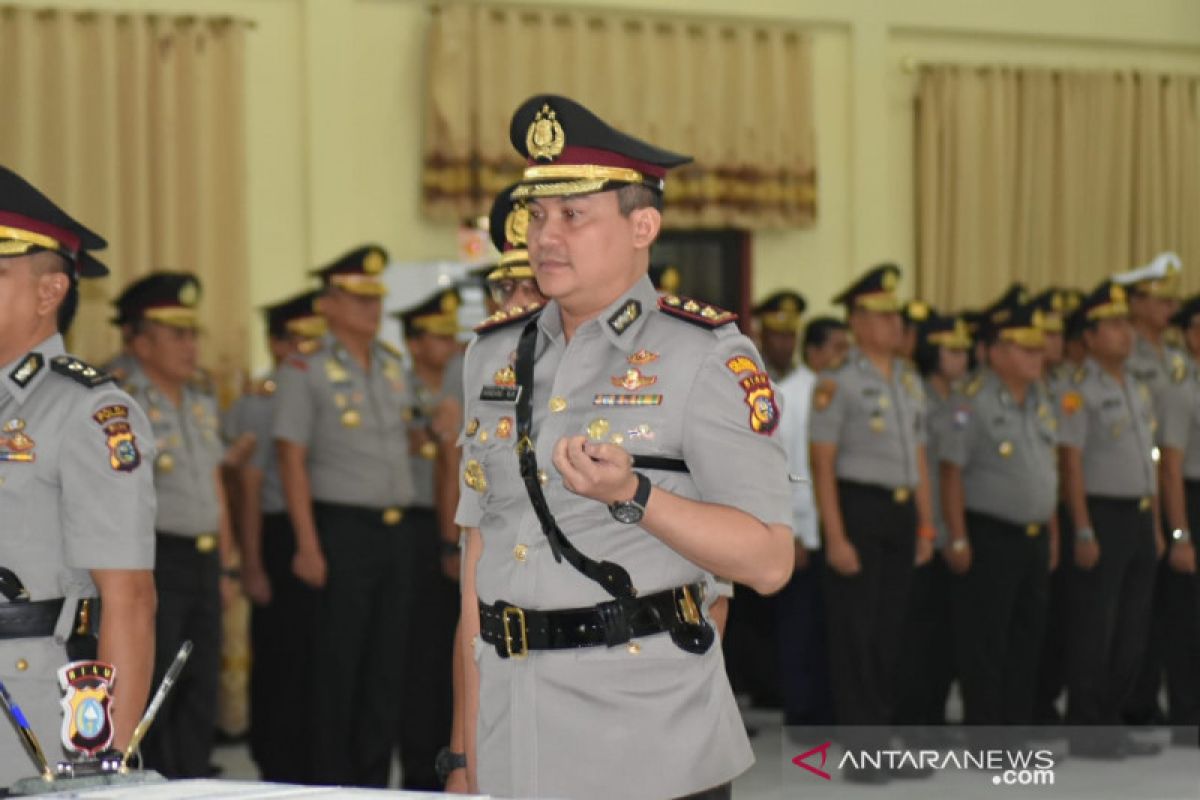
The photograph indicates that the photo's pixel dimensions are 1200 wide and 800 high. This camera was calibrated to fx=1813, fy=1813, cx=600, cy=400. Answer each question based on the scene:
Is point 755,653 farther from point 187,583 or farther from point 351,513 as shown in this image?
point 187,583

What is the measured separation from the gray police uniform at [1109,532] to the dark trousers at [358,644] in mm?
2745

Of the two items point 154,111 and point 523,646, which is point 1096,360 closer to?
point 154,111

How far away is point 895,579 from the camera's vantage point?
6.34 meters

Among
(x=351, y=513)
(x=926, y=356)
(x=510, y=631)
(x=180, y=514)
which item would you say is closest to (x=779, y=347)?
(x=926, y=356)

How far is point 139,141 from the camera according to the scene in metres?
7.39

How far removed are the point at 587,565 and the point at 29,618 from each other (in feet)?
2.63

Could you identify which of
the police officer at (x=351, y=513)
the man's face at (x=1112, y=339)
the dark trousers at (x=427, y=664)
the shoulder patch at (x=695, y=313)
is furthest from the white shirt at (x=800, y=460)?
the shoulder patch at (x=695, y=313)

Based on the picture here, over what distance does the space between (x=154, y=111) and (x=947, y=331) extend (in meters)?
3.35

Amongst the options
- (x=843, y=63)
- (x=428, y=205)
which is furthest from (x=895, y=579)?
(x=843, y=63)

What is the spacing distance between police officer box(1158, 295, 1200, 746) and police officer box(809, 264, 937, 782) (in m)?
1.41

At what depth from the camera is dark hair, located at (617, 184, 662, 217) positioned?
2.42 metres

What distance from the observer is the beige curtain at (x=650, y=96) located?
7941 millimetres

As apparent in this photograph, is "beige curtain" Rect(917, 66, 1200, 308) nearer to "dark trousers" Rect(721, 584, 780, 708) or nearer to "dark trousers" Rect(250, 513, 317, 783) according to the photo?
"dark trousers" Rect(721, 584, 780, 708)

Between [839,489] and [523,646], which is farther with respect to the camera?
[839,489]
